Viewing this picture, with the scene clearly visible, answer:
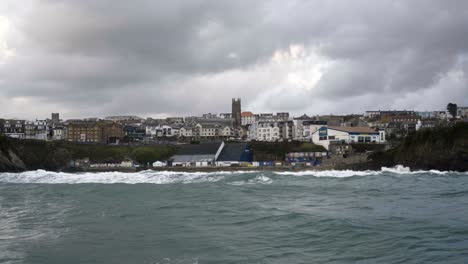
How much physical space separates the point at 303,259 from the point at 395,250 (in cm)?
265

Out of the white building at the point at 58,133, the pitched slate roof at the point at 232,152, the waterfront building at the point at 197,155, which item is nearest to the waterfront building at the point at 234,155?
the pitched slate roof at the point at 232,152

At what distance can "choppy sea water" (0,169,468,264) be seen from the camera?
1289cm

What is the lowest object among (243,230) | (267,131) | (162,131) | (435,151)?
(243,230)

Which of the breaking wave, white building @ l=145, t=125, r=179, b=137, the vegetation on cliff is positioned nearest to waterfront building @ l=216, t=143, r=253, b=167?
the vegetation on cliff

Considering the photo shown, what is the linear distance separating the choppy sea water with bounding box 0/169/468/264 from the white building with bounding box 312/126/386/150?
196 ft

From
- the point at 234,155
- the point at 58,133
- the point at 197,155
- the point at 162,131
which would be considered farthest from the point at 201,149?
the point at 162,131

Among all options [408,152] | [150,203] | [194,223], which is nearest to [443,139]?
[408,152]

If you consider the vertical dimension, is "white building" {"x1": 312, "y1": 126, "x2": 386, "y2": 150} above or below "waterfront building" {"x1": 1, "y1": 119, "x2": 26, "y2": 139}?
below

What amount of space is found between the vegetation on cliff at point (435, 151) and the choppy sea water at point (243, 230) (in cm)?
3127

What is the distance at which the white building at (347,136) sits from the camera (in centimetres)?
8556

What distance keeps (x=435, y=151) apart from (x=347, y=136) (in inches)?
1124

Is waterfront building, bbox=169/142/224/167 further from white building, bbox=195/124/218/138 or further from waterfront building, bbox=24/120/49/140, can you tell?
waterfront building, bbox=24/120/49/140

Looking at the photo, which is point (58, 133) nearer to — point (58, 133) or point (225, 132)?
point (58, 133)

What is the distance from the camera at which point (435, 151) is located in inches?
2258
